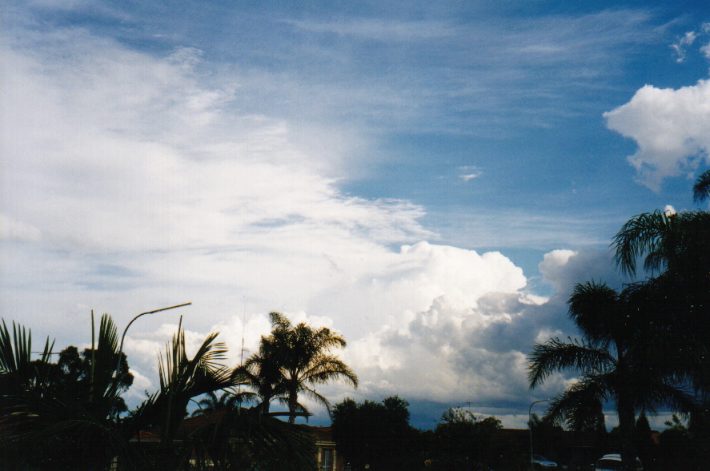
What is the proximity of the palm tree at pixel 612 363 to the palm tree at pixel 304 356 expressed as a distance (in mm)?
22707

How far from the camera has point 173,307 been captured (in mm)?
9758

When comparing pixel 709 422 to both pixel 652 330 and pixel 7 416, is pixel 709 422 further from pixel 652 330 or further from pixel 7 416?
pixel 7 416

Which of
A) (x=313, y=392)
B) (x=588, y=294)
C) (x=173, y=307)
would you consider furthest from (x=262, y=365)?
(x=173, y=307)

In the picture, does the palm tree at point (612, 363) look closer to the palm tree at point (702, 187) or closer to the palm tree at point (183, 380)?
the palm tree at point (702, 187)

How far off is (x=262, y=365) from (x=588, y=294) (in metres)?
25.6

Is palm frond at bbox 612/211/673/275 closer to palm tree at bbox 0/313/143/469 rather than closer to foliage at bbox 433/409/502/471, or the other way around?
palm tree at bbox 0/313/143/469

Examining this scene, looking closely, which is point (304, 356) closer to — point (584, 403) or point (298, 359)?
point (298, 359)

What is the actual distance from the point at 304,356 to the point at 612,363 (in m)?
25.4

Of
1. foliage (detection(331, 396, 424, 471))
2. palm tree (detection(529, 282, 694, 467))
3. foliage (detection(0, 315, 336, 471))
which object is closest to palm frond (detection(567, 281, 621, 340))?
palm tree (detection(529, 282, 694, 467))

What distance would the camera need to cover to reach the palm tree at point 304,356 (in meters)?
43.2

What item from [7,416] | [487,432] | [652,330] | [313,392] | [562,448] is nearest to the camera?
[7,416]

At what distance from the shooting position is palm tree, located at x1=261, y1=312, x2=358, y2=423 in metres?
43.2

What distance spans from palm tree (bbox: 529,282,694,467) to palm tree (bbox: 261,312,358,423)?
22.7m

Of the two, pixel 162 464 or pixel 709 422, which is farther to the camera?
pixel 709 422
